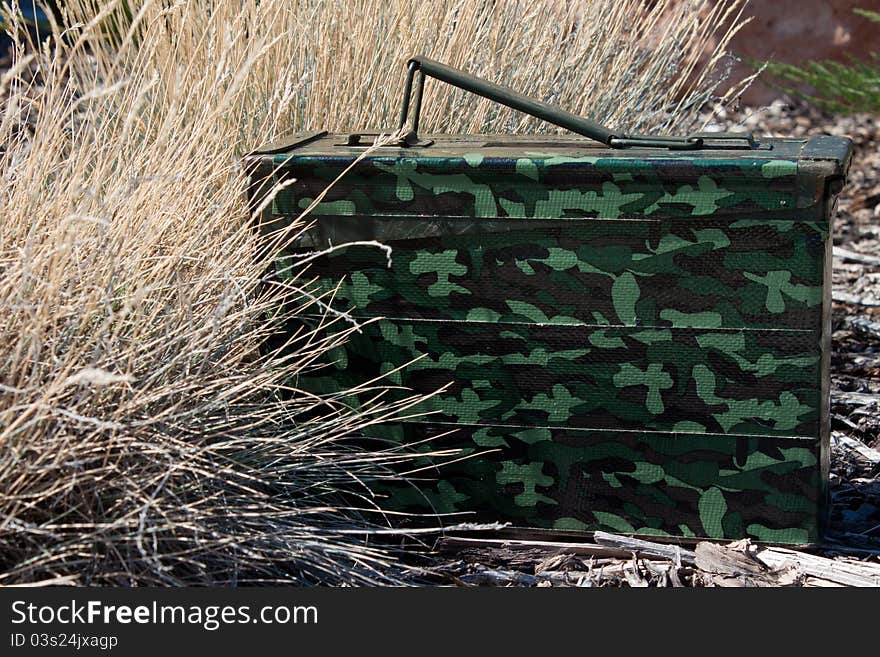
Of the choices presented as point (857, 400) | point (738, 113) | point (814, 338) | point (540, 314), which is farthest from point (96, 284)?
point (738, 113)

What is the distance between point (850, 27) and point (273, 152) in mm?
5521

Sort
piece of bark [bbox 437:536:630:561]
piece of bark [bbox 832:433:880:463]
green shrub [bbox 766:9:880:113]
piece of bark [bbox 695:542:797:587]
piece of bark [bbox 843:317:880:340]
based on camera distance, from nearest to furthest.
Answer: piece of bark [bbox 695:542:797:587]
piece of bark [bbox 437:536:630:561]
piece of bark [bbox 832:433:880:463]
piece of bark [bbox 843:317:880:340]
green shrub [bbox 766:9:880:113]

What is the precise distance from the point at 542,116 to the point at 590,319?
1.34 ft

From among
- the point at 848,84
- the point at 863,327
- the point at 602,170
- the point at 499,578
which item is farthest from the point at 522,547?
the point at 848,84

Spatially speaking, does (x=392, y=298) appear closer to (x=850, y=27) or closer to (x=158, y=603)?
(x=158, y=603)

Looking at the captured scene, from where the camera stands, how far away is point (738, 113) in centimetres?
656

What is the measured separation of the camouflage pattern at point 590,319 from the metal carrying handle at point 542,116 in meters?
0.04

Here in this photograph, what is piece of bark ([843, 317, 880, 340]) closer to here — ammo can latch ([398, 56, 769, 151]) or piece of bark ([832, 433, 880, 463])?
piece of bark ([832, 433, 880, 463])

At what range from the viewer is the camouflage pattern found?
201 centimetres

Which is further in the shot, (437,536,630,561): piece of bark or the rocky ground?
(437,536,630,561): piece of bark

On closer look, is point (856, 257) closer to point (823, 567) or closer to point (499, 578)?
point (823, 567)

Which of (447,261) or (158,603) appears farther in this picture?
(447,261)

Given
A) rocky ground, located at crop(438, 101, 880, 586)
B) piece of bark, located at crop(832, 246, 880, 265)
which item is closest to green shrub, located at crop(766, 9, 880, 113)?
piece of bark, located at crop(832, 246, 880, 265)

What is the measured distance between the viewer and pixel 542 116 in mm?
2158
